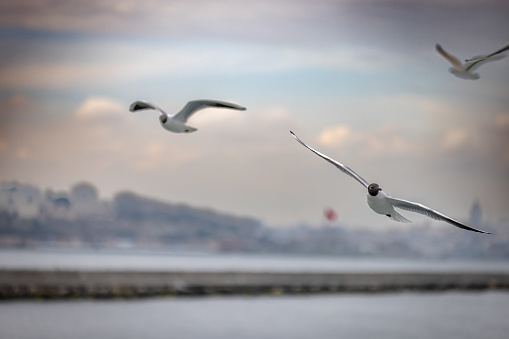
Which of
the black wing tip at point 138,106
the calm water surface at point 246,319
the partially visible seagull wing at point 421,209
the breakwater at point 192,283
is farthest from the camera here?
the breakwater at point 192,283

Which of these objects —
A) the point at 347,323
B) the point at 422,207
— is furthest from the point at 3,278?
the point at 422,207

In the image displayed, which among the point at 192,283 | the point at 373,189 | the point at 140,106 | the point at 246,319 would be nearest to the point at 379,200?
the point at 373,189

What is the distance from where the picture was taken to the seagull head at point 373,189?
9764 millimetres

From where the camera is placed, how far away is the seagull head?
976 cm

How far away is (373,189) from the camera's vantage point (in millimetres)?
9805

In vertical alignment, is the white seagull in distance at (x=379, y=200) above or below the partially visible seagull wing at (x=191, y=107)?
below

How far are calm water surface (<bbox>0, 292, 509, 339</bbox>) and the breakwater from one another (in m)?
0.64

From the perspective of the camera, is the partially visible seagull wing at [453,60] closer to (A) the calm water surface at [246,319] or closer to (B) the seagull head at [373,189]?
(B) the seagull head at [373,189]

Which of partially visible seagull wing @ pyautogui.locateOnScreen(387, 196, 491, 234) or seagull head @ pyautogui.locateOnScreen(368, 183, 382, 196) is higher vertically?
seagull head @ pyautogui.locateOnScreen(368, 183, 382, 196)

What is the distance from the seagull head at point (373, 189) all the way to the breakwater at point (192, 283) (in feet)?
107

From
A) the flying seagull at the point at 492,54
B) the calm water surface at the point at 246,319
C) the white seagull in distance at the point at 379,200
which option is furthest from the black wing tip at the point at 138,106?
the calm water surface at the point at 246,319

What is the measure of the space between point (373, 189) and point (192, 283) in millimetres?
39919

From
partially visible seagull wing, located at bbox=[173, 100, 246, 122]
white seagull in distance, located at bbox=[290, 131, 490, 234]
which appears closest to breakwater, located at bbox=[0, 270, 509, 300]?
partially visible seagull wing, located at bbox=[173, 100, 246, 122]

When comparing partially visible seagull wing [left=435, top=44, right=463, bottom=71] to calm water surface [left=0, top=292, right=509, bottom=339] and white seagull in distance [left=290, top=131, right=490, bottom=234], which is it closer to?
white seagull in distance [left=290, top=131, right=490, bottom=234]
